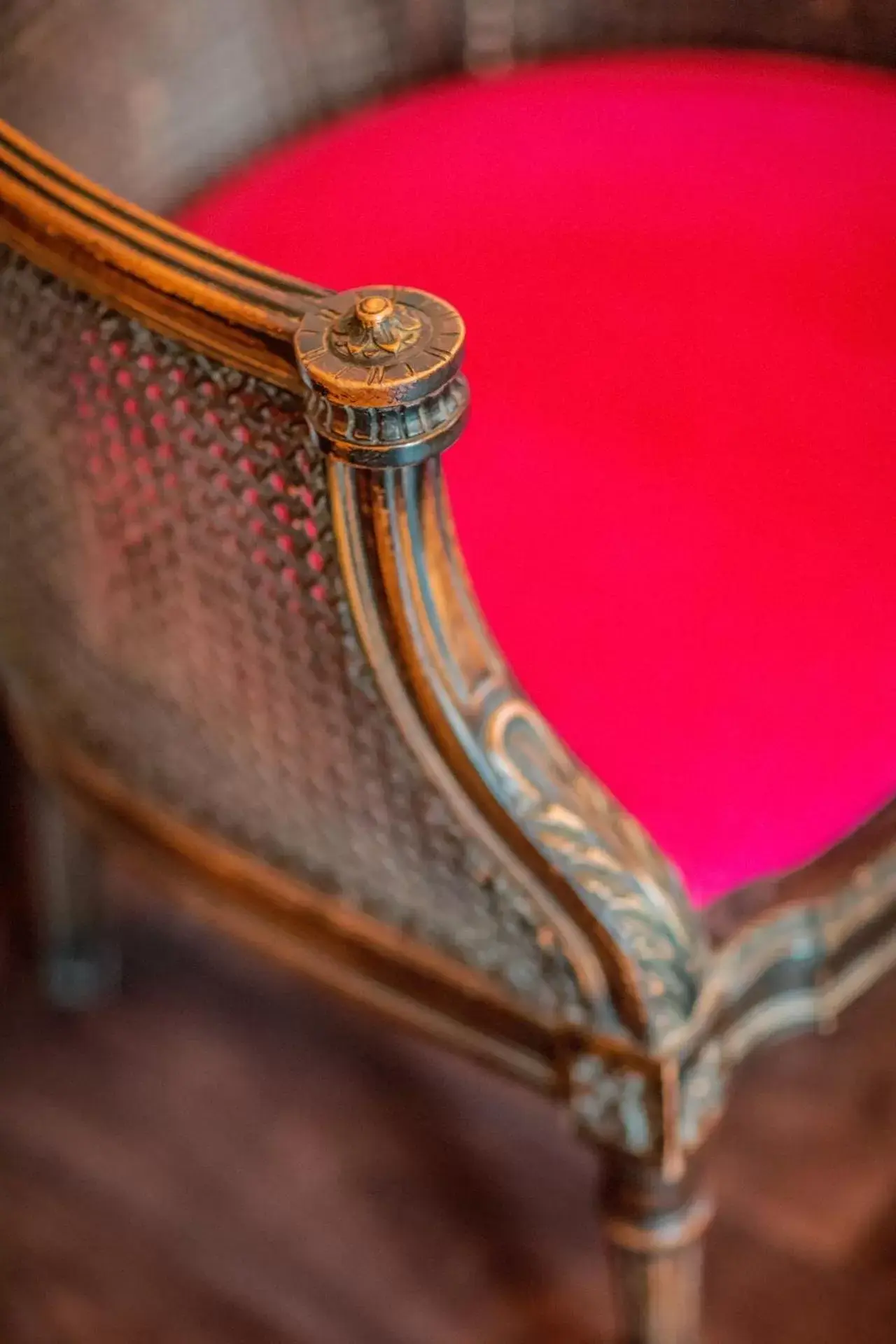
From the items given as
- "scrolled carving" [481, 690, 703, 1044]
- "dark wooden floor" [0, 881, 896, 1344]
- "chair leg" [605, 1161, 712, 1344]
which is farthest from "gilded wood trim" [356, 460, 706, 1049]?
"dark wooden floor" [0, 881, 896, 1344]

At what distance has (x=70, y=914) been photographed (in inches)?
35.4

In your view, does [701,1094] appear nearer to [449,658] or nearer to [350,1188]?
[449,658]

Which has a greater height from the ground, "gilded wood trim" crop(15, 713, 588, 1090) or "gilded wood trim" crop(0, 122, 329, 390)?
"gilded wood trim" crop(0, 122, 329, 390)

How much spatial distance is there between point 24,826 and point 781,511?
66cm

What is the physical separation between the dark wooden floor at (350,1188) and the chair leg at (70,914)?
0.02m

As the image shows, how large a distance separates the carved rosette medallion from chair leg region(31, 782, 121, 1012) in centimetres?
50

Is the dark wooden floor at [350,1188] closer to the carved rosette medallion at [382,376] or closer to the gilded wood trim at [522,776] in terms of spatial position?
the gilded wood trim at [522,776]

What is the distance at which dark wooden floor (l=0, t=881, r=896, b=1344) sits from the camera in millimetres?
760

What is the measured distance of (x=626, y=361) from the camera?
646 millimetres

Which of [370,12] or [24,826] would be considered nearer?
[370,12]

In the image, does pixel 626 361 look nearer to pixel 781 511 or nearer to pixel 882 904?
pixel 781 511

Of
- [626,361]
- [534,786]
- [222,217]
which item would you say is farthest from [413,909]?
[222,217]

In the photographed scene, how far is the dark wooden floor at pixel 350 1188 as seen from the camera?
0.76 meters

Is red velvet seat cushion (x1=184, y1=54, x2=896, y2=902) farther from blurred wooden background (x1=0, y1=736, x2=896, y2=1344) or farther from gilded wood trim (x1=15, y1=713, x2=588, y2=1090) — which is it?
blurred wooden background (x1=0, y1=736, x2=896, y2=1344)
